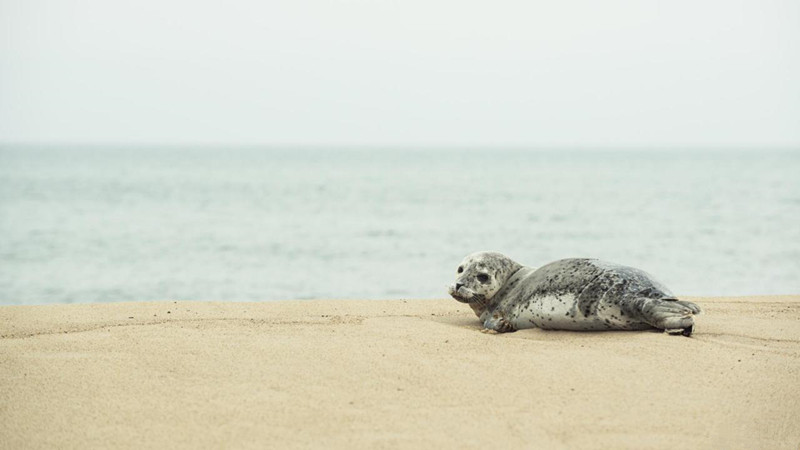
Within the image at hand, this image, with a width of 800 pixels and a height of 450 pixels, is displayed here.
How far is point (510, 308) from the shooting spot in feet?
20.6

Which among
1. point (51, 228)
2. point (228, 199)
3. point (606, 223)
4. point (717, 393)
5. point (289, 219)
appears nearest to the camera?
point (717, 393)

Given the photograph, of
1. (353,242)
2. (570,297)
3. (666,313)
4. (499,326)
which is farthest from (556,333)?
(353,242)

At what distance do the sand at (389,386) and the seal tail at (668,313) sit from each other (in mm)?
149

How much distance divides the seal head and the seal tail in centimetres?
132

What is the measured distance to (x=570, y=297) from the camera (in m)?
5.90

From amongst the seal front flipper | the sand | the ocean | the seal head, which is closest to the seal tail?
the sand

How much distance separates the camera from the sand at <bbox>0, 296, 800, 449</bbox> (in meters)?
3.62

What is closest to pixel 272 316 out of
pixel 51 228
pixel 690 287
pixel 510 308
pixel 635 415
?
pixel 510 308

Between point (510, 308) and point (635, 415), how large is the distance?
2442mm

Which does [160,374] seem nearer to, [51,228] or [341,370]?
[341,370]

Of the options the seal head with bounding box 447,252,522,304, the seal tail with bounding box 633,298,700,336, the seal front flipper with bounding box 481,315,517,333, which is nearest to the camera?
the seal tail with bounding box 633,298,700,336

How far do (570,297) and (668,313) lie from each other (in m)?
0.73

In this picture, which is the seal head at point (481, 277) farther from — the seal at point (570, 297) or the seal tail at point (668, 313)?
the seal tail at point (668, 313)

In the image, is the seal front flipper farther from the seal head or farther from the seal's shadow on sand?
the seal head
